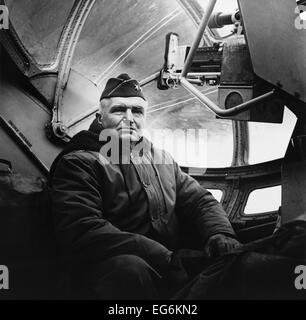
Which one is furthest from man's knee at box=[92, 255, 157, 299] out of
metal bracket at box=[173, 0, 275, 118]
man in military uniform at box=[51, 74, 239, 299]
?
metal bracket at box=[173, 0, 275, 118]

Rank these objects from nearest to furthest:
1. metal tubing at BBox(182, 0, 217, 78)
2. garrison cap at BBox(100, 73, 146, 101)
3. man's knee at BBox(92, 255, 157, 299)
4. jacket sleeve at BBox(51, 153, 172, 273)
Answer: man's knee at BBox(92, 255, 157, 299) → jacket sleeve at BBox(51, 153, 172, 273) → metal tubing at BBox(182, 0, 217, 78) → garrison cap at BBox(100, 73, 146, 101)

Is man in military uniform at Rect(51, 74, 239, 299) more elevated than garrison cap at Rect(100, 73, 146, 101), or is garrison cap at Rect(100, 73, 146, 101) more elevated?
garrison cap at Rect(100, 73, 146, 101)

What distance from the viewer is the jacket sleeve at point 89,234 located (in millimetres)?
2074

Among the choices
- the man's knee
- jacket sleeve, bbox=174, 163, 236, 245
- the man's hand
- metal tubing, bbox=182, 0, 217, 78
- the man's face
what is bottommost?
the man's knee

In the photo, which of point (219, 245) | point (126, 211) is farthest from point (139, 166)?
point (219, 245)

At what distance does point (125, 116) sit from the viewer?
246cm

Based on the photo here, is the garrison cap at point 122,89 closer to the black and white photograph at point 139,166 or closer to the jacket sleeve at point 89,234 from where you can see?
the black and white photograph at point 139,166

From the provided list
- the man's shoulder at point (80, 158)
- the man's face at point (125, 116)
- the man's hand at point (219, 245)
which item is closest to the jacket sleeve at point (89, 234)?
the man's shoulder at point (80, 158)

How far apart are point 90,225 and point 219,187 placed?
1370 millimetres

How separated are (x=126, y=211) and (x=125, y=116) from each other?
0.51 metres

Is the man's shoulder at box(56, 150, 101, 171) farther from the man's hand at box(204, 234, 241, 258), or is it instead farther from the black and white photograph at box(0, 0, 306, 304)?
the man's hand at box(204, 234, 241, 258)

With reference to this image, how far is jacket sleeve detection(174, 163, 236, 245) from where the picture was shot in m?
2.39
